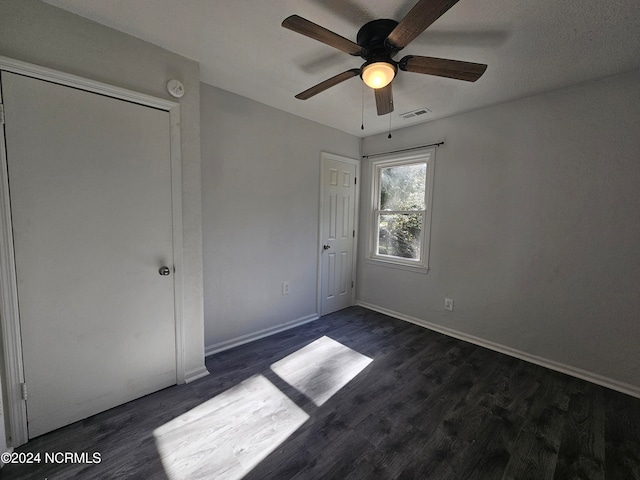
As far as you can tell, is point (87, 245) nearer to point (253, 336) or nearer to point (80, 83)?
point (80, 83)

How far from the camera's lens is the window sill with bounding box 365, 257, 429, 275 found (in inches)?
127

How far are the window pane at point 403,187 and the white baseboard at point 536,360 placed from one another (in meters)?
1.45

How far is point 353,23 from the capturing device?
1.57 metres

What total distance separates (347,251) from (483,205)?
1752mm

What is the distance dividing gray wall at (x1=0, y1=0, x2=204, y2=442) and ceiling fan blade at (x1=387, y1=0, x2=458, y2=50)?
1.51 metres

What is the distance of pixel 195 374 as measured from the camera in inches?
83.7

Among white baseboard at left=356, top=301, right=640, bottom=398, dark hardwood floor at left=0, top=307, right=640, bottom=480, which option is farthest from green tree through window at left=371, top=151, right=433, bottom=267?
dark hardwood floor at left=0, top=307, right=640, bottom=480

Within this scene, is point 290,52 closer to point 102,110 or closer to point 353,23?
point 353,23

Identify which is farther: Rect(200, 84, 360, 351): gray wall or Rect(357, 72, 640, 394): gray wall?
Rect(200, 84, 360, 351): gray wall

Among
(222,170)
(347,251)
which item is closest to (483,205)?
(347,251)

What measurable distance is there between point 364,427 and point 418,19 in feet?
7.52

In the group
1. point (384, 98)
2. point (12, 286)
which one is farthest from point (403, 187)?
point (12, 286)

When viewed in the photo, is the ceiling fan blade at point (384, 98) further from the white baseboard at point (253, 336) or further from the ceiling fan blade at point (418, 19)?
the white baseboard at point (253, 336)

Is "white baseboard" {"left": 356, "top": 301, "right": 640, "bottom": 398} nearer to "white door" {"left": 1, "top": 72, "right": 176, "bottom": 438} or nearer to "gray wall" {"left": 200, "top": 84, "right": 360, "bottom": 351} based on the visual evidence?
"gray wall" {"left": 200, "top": 84, "right": 360, "bottom": 351}
